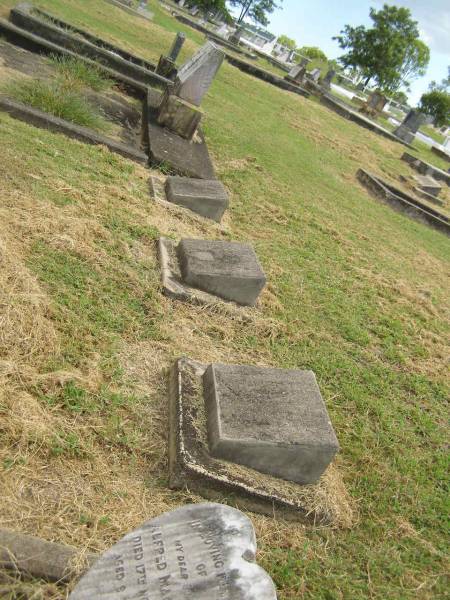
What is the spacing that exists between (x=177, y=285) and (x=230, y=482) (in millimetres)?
1989

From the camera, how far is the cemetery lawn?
2.61 m

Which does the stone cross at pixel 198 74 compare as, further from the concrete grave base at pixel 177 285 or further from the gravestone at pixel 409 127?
the gravestone at pixel 409 127

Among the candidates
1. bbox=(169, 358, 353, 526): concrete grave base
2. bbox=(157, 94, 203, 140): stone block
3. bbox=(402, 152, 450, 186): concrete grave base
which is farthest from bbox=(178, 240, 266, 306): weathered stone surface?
bbox=(402, 152, 450, 186): concrete grave base

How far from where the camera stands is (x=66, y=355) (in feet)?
10.5

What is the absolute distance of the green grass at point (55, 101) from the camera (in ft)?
20.6

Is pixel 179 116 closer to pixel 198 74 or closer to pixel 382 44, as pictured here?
pixel 198 74

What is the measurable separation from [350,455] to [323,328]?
1634 mm

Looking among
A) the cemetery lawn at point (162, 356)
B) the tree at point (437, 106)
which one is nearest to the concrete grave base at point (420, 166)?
the cemetery lawn at point (162, 356)

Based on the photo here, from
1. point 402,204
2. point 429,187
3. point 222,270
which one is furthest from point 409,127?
point 222,270

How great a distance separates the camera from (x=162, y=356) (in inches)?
143

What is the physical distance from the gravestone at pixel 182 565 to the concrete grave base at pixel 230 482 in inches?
32.2

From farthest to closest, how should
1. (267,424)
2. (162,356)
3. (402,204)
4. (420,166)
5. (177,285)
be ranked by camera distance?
(420,166), (402,204), (177,285), (162,356), (267,424)

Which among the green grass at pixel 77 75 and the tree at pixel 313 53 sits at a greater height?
the tree at pixel 313 53

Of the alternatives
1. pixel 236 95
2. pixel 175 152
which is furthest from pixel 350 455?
pixel 236 95
